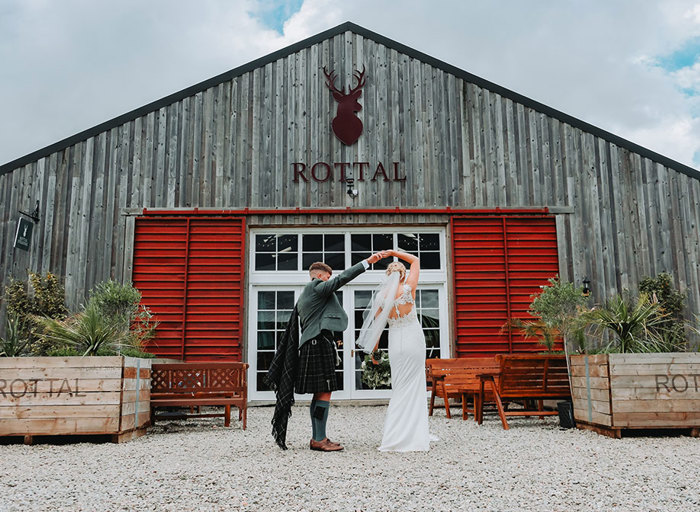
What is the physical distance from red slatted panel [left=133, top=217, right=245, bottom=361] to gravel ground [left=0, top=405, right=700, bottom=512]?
12.2 ft

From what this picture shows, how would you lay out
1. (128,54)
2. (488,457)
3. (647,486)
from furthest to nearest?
(128,54)
(488,457)
(647,486)

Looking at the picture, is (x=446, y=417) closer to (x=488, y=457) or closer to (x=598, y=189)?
(x=488, y=457)

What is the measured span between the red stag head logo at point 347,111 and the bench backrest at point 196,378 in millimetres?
4697

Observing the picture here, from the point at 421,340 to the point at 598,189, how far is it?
20.4ft

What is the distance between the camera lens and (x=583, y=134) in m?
10.5

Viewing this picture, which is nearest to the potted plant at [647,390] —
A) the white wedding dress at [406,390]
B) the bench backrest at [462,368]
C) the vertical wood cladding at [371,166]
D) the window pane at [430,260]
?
the white wedding dress at [406,390]

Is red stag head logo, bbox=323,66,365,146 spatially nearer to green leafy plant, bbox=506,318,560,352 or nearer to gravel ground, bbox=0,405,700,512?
green leafy plant, bbox=506,318,560,352

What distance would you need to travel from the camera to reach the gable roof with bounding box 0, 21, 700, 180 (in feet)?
33.1

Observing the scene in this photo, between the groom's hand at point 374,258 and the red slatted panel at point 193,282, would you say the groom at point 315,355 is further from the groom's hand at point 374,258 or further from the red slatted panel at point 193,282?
the red slatted panel at point 193,282

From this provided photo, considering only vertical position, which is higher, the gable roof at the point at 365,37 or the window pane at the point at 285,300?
the gable roof at the point at 365,37

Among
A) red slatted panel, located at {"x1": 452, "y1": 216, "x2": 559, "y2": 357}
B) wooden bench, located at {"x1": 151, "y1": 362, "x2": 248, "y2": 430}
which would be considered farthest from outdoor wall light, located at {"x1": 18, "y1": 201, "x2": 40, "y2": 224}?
red slatted panel, located at {"x1": 452, "y1": 216, "x2": 559, "y2": 357}

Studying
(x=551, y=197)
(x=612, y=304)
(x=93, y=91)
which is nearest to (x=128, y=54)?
(x=93, y=91)

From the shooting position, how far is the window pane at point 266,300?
9992mm

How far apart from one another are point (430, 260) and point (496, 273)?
1.02m
